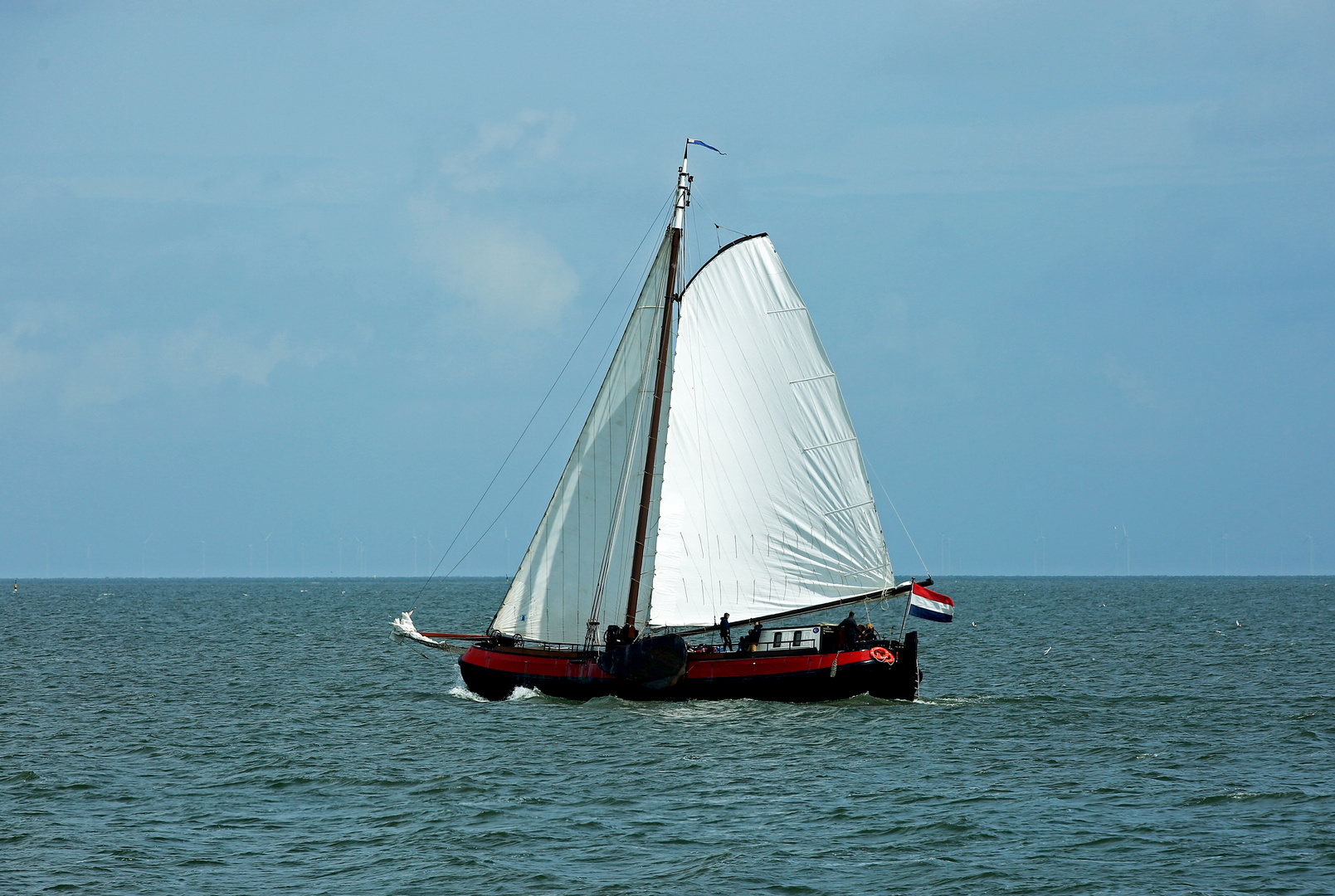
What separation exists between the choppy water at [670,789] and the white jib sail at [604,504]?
12.0ft

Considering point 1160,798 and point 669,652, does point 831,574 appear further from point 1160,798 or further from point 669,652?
point 1160,798

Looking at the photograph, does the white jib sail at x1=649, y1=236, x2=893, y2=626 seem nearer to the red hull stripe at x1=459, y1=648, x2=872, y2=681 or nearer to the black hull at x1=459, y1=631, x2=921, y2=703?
the red hull stripe at x1=459, y1=648, x2=872, y2=681

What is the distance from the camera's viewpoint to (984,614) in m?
133

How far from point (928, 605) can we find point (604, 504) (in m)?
11.9

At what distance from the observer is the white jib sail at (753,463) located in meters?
44.5

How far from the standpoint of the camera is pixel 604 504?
46.2 metres

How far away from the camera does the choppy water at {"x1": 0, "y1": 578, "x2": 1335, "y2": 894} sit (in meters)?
24.8

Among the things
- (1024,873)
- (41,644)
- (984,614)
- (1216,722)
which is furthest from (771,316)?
(984,614)

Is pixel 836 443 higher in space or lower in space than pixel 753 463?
higher

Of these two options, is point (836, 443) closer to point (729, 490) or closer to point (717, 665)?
point (729, 490)

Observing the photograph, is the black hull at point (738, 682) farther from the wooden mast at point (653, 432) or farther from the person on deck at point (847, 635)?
the wooden mast at point (653, 432)

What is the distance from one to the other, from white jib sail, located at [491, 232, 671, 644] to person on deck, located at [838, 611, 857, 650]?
6978mm

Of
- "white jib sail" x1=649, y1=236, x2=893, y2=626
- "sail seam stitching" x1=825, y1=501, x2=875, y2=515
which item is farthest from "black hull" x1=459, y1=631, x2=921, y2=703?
"sail seam stitching" x1=825, y1=501, x2=875, y2=515

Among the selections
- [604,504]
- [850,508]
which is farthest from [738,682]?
[604,504]
